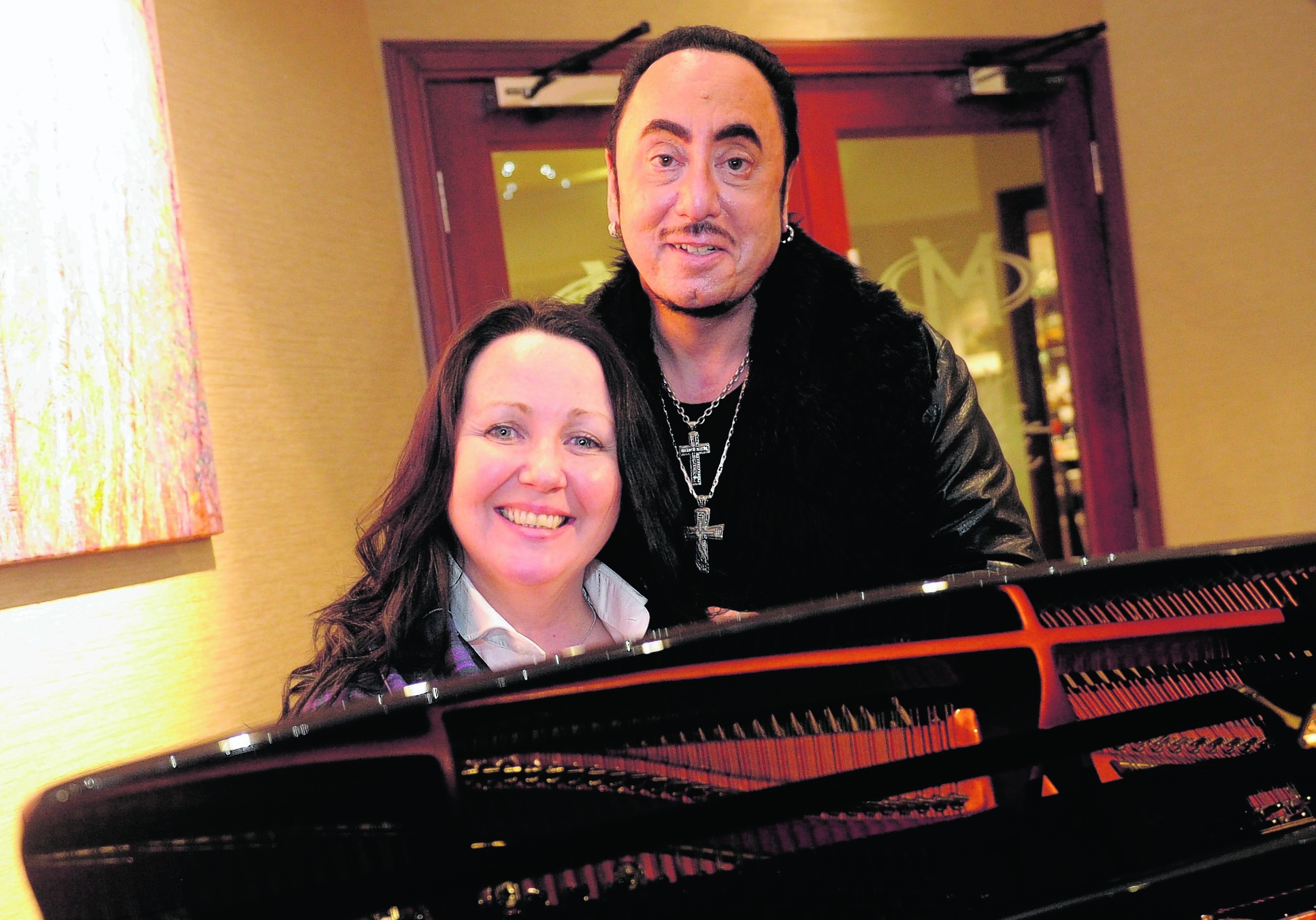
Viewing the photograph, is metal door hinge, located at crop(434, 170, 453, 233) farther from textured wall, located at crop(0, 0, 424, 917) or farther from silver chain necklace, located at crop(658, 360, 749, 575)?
silver chain necklace, located at crop(658, 360, 749, 575)

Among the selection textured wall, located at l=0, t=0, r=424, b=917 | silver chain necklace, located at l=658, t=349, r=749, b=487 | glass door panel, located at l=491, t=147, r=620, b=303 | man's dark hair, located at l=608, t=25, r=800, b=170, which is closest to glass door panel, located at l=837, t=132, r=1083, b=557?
glass door panel, located at l=491, t=147, r=620, b=303

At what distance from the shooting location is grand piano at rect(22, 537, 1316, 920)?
665 millimetres

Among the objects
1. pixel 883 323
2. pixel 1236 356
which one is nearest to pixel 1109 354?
pixel 1236 356

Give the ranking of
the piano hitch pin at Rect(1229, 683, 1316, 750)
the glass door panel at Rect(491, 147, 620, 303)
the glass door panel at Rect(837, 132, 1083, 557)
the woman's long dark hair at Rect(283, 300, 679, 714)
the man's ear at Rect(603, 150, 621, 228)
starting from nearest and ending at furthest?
the piano hitch pin at Rect(1229, 683, 1316, 750) → the woman's long dark hair at Rect(283, 300, 679, 714) → the man's ear at Rect(603, 150, 621, 228) → the glass door panel at Rect(491, 147, 620, 303) → the glass door panel at Rect(837, 132, 1083, 557)

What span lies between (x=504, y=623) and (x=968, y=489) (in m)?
0.72

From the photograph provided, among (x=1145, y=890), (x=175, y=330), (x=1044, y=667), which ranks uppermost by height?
(x=175, y=330)

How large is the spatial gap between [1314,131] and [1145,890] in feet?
11.7

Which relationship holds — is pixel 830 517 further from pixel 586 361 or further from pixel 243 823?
pixel 243 823

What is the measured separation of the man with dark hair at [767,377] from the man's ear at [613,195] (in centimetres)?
2

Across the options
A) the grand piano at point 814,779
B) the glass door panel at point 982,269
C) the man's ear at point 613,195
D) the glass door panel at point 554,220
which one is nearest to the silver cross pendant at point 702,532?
the man's ear at point 613,195

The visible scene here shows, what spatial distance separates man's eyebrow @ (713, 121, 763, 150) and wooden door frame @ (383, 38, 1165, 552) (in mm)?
1309

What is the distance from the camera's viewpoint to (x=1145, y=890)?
2.68 feet

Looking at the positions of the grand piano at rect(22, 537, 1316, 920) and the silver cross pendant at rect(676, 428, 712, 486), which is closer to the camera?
the grand piano at rect(22, 537, 1316, 920)

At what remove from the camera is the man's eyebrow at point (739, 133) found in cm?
157
